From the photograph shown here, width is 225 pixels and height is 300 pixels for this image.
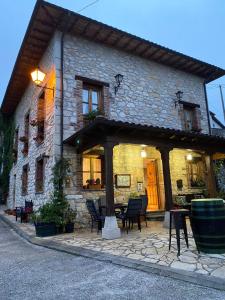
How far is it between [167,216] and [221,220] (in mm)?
2957

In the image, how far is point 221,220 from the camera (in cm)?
370

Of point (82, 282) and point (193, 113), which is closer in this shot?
point (82, 282)

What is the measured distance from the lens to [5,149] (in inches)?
572

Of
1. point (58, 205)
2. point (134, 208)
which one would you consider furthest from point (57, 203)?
point (134, 208)

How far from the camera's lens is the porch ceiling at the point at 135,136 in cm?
579

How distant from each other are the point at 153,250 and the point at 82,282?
1610 mm

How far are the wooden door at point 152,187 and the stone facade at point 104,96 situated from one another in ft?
0.88

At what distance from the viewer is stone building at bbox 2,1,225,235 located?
688cm

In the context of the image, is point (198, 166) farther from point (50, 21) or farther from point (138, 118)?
point (50, 21)

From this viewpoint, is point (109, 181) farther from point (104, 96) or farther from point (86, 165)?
point (104, 96)

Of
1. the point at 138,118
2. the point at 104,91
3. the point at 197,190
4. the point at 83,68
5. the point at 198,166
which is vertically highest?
the point at 83,68

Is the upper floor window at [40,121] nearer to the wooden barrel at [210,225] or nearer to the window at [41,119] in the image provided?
the window at [41,119]

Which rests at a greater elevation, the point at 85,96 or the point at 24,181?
the point at 85,96

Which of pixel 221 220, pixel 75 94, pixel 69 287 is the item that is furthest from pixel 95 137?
pixel 69 287
